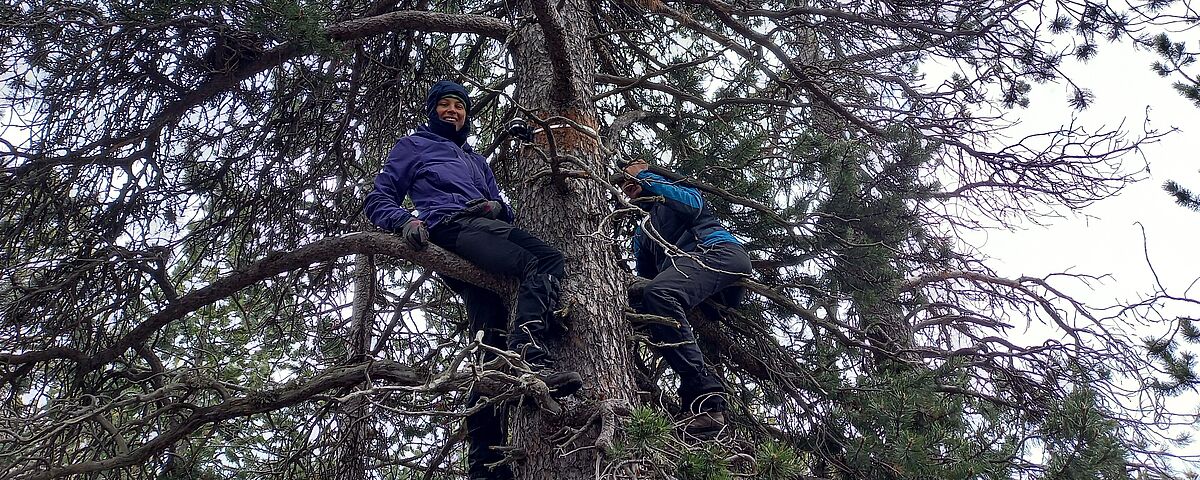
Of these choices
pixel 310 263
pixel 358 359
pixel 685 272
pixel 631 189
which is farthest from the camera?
pixel 358 359

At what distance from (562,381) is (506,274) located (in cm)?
61

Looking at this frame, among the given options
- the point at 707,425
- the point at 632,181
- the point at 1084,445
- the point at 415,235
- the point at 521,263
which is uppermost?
the point at 632,181

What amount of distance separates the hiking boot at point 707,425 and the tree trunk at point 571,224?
33 cm

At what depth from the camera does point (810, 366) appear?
4.91 m

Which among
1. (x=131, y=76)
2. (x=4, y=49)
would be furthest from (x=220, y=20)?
(x=4, y=49)

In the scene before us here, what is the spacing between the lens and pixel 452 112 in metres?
4.75

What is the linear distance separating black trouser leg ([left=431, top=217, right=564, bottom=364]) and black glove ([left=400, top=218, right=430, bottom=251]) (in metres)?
0.16

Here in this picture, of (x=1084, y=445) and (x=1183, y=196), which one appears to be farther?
(x=1183, y=196)

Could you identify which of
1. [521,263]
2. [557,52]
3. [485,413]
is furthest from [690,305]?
[557,52]

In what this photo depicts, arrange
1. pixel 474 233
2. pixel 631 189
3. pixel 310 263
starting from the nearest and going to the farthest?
pixel 474 233, pixel 310 263, pixel 631 189

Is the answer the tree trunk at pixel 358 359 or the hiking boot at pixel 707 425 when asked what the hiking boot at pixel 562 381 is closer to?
the hiking boot at pixel 707 425

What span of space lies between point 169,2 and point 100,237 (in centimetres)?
125

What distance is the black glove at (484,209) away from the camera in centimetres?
416

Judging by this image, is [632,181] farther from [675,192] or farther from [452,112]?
[452,112]
